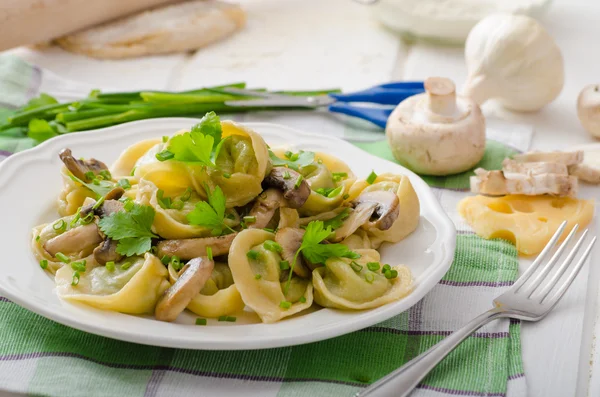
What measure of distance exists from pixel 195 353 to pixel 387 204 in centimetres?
92

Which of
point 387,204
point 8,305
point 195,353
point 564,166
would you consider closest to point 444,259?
point 387,204

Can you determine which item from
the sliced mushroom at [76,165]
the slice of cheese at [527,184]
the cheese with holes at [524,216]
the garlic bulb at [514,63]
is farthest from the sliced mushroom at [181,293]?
the garlic bulb at [514,63]

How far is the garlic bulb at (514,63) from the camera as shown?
434cm

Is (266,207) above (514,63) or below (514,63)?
above

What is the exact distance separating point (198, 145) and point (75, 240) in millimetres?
559

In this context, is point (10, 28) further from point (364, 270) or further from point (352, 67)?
point (364, 270)

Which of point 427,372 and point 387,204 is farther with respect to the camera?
point 387,204

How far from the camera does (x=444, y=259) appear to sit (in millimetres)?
2805

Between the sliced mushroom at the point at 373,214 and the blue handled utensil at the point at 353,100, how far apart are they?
5.18 feet

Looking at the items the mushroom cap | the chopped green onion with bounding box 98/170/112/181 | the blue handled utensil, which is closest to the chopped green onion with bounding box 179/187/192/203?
the chopped green onion with bounding box 98/170/112/181

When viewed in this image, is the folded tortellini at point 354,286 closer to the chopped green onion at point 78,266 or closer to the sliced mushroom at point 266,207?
the sliced mushroom at point 266,207

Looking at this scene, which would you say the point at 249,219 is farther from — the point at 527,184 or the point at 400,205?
the point at 527,184

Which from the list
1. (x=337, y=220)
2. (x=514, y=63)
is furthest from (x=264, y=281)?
(x=514, y=63)

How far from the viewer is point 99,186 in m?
3.05
